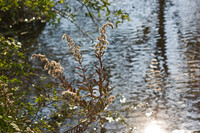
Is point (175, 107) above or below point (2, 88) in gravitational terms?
below

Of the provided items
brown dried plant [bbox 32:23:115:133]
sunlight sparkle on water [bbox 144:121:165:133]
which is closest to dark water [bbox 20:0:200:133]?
sunlight sparkle on water [bbox 144:121:165:133]

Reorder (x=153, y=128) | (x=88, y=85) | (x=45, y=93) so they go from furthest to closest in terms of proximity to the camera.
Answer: (x=153, y=128)
(x=88, y=85)
(x=45, y=93)

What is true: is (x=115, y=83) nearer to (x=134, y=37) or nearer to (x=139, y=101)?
(x=139, y=101)

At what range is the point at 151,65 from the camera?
7.68 m

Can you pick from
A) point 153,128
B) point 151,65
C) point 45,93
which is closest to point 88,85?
point 45,93

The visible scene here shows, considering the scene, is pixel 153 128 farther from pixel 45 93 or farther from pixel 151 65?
pixel 151 65

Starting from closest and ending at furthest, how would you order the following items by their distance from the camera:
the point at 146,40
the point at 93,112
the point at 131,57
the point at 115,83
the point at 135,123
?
the point at 93,112 → the point at 135,123 → the point at 115,83 → the point at 131,57 → the point at 146,40

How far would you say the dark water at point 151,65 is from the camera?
495 cm

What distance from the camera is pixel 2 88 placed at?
108 inches

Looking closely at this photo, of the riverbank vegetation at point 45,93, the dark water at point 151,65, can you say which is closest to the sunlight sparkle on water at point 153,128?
the dark water at point 151,65

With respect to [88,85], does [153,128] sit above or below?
below

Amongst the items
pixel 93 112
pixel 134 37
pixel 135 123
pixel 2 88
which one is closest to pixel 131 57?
pixel 134 37

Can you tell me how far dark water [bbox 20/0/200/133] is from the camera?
4.95m

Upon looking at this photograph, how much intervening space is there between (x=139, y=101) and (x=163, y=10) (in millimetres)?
11738
